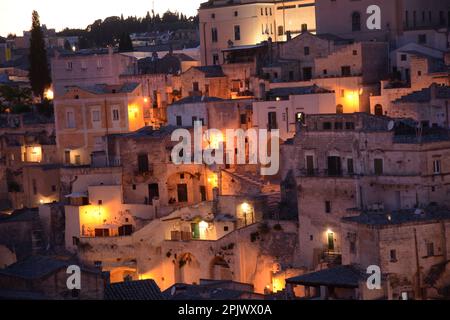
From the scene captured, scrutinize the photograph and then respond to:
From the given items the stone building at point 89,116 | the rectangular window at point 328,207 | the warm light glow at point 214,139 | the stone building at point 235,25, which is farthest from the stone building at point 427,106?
the stone building at point 235,25

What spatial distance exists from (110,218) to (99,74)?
5.25 metres

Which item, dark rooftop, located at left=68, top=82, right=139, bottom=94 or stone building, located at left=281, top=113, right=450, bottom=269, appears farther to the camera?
dark rooftop, located at left=68, top=82, right=139, bottom=94

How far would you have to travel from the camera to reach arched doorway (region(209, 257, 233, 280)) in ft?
60.8

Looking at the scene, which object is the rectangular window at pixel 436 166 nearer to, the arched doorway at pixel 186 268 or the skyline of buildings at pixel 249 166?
the skyline of buildings at pixel 249 166

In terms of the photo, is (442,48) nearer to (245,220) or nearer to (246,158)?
(246,158)

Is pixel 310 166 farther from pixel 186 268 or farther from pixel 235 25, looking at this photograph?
pixel 235 25

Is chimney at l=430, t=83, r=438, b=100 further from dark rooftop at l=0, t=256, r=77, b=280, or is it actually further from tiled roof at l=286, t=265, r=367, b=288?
dark rooftop at l=0, t=256, r=77, b=280

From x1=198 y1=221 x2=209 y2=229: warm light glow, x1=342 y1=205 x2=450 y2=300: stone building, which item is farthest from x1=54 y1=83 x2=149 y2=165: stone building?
x1=342 y1=205 x2=450 y2=300: stone building

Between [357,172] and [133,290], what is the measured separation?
3.55 m

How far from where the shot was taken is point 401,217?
16016 millimetres

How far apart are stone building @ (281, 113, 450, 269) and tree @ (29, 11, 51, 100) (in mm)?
9311

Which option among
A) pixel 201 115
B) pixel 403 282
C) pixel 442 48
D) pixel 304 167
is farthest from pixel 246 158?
pixel 403 282

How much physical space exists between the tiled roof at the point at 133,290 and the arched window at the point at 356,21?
9.01 metres

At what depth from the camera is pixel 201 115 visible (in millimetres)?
21688
